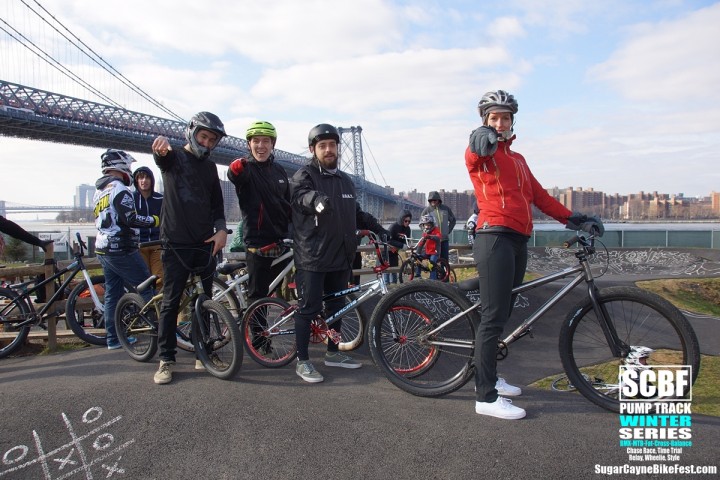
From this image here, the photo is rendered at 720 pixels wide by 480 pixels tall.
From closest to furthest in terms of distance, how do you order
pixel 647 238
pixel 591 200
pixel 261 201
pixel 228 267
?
pixel 261 201 < pixel 228 267 < pixel 647 238 < pixel 591 200

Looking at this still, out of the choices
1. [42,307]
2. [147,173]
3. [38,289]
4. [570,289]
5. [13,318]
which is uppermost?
[147,173]

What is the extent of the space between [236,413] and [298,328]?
3.06 feet

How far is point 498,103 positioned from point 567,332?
5.34 feet

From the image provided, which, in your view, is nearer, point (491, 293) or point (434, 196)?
point (491, 293)

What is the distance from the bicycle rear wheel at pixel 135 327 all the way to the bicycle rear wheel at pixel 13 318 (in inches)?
51.5

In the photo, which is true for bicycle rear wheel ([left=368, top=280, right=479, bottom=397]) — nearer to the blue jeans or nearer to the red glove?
the red glove

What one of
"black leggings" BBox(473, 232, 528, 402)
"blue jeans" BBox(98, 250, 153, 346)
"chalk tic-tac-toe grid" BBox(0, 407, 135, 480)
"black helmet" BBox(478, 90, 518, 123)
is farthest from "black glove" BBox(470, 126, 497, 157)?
"blue jeans" BBox(98, 250, 153, 346)

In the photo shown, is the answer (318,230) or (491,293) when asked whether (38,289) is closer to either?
(318,230)

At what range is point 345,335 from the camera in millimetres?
4793

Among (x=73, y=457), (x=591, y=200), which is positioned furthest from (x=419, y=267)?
(x=591, y=200)

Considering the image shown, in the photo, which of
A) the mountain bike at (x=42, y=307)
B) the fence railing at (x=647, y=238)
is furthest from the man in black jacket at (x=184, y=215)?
the fence railing at (x=647, y=238)

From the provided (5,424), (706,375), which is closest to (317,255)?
(5,424)

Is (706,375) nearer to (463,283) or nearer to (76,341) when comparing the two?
(463,283)

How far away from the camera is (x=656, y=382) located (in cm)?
318
